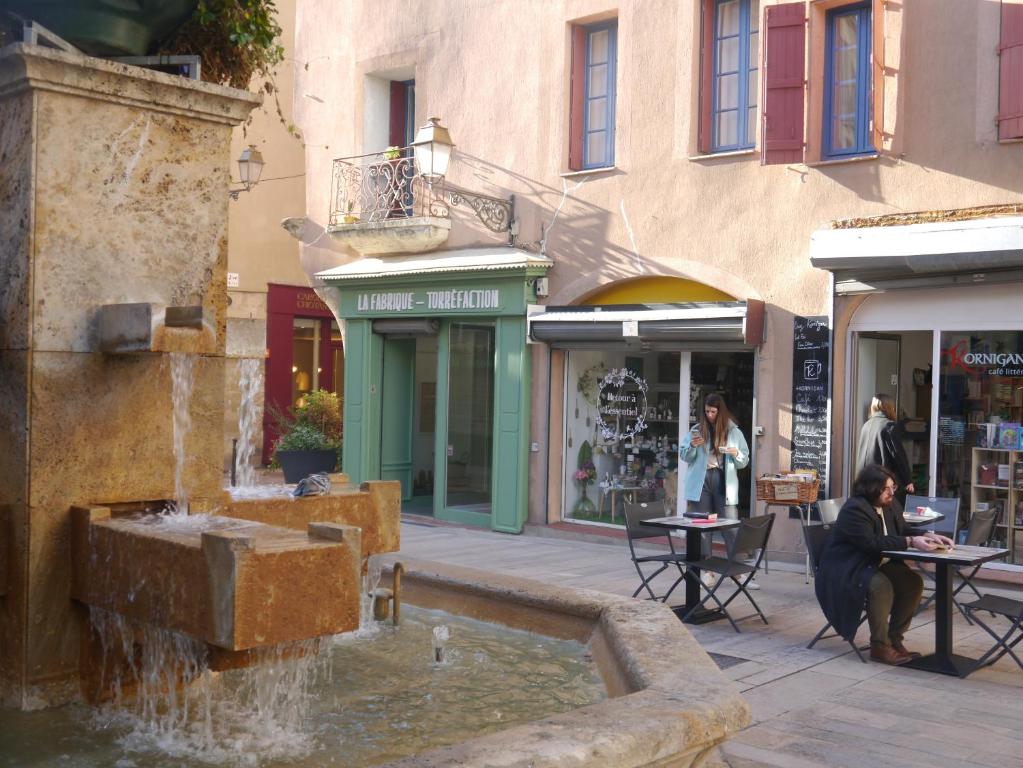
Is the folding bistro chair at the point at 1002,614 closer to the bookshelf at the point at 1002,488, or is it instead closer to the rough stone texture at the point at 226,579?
the bookshelf at the point at 1002,488

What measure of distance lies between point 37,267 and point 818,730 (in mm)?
4259

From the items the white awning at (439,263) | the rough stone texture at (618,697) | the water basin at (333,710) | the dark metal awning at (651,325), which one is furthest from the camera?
the white awning at (439,263)

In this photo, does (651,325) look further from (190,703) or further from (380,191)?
(190,703)

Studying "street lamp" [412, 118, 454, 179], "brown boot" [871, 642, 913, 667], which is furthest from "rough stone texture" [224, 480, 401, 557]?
"street lamp" [412, 118, 454, 179]

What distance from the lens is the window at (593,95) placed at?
1338cm

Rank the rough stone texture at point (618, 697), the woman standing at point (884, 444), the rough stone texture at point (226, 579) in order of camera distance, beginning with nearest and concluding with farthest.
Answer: the rough stone texture at point (618, 697) < the rough stone texture at point (226, 579) < the woman standing at point (884, 444)

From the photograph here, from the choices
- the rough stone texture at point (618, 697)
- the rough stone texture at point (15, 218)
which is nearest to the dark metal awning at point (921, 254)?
the rough stone texture at point (618, 697)

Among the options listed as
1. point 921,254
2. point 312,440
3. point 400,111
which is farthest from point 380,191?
point 921,254

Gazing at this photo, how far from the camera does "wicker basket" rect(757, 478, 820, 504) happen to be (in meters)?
10.0

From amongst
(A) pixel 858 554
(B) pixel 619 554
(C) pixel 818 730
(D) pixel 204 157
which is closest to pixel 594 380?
(B) pixel 619 554

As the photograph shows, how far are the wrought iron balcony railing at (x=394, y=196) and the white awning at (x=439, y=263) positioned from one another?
0.40m

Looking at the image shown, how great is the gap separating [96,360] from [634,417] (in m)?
9.56

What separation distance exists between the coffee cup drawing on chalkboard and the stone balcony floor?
2236 millimetres

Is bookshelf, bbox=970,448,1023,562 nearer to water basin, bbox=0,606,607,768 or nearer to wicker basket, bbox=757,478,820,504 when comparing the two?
wicker basket, bbox=757,478,820,504
